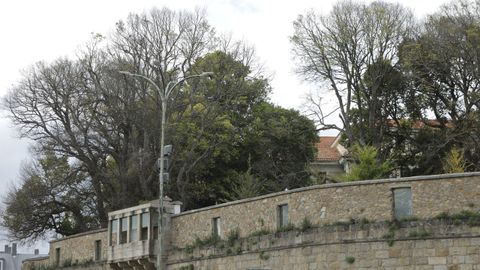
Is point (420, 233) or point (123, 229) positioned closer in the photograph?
point (420, 233)

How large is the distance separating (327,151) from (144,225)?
3624 centimetres

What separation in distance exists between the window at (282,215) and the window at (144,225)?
28.8 ft

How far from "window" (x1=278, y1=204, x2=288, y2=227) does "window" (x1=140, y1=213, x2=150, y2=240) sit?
879 centimetres

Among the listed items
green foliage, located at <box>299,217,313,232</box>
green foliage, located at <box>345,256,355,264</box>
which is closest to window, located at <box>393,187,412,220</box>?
green foliage, located at <box>345,256,355,264</box>

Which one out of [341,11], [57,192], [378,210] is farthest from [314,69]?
[378,210]

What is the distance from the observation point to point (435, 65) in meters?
53.2

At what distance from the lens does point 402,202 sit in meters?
29.9

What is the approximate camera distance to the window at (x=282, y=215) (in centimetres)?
3316

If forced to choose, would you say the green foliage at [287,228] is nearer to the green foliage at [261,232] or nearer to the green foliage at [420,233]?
the green foliage at [261,232]

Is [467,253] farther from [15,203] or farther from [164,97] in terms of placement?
[15,203]

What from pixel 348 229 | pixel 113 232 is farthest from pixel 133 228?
pixel 348 229

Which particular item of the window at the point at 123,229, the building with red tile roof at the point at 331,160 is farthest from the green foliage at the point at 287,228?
the building with red tile roof at the point at 331,160

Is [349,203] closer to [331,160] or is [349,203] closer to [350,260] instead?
[350,260]

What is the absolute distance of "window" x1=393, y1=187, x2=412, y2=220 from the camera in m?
29.8
